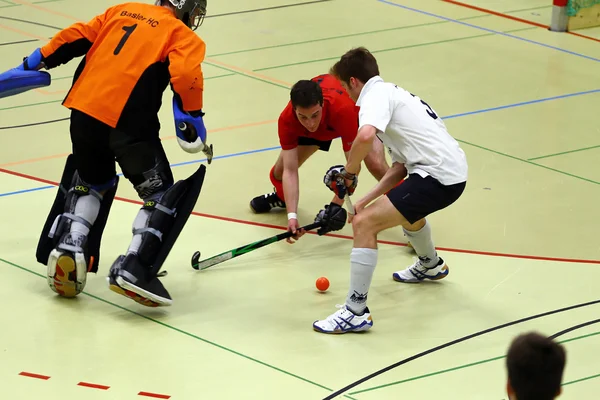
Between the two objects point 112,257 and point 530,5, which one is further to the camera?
point 530,5

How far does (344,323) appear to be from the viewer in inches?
216

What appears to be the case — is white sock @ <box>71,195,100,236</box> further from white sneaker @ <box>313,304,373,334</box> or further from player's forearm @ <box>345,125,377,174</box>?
player's forearm @ <box>345,125,377,174</box>

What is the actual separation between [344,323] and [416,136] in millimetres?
1036

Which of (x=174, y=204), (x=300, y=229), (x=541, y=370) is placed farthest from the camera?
(x=300, y=229)

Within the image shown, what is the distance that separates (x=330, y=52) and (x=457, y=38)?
5.31 ft

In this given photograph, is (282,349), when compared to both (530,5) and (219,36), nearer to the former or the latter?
(219,36)

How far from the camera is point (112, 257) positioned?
254 inches

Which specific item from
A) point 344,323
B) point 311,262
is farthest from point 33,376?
point 311,262

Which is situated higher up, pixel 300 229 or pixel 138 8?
pixel 138 8

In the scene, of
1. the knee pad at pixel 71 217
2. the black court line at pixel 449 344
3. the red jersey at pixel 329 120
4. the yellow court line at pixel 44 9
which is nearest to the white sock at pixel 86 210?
the knee pad at pixel 71 217

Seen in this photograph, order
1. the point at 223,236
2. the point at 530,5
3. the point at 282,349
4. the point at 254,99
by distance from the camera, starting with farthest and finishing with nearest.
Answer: the point at 530,5, the point at 254,99, the point at 223,236, the point at 282,349

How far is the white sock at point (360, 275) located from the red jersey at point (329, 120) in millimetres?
1387

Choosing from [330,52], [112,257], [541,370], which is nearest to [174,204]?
[112,257]

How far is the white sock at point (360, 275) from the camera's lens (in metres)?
5.44
